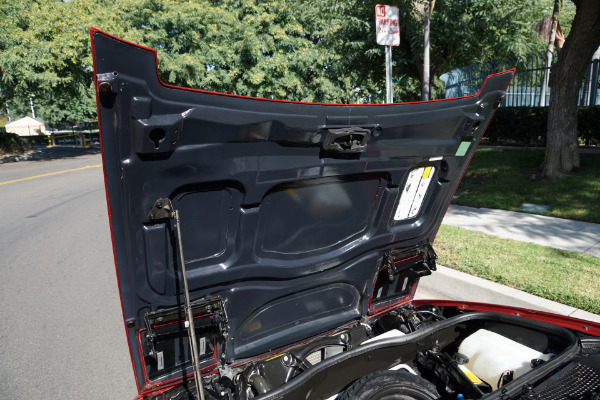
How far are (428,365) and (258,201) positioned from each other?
1.23 metres

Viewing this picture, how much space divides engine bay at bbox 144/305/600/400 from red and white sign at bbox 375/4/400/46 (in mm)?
4526

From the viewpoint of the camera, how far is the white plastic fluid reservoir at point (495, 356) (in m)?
2.07

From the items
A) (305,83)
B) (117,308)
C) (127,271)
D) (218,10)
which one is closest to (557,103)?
(117,308)

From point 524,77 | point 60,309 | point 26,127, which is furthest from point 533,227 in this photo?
point 26,127

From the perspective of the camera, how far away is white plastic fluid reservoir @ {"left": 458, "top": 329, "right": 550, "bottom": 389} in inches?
81.4

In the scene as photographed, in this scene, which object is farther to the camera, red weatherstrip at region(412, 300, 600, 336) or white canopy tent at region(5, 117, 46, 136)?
white canopy tent at region(5, 117, 46, 136)

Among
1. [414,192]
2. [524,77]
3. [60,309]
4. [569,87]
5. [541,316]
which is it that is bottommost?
[60,309]

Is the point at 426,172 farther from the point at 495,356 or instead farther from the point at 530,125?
the point at 530,125

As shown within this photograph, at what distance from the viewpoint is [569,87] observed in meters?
7.60

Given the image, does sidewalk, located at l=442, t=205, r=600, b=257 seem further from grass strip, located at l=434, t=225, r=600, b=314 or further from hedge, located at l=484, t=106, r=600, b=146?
hedge, located at l=484, t=106, r=600, b=146

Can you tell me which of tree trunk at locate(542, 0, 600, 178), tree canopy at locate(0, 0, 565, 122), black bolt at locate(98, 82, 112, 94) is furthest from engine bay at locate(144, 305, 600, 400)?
tree canopy at locate(0, 0, 565, 122)

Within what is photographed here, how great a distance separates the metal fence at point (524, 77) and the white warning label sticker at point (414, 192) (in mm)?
8130

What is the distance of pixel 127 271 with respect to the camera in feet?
5.17

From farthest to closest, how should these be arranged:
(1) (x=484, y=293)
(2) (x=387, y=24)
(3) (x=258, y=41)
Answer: (3) (x=258, y=41) < (2) (x=387, y=24) < (1) (x=484, y=293)
